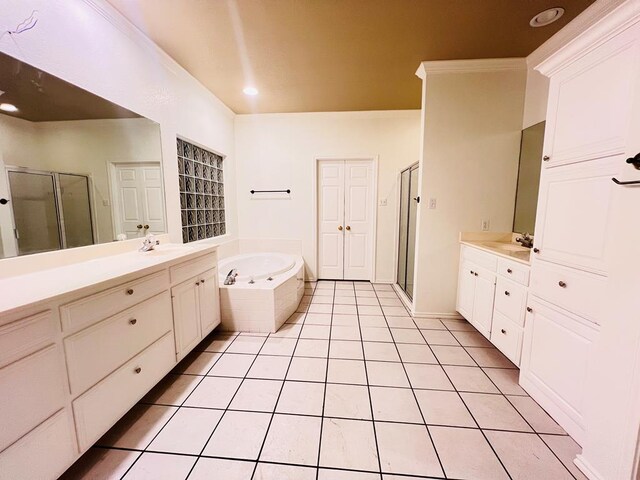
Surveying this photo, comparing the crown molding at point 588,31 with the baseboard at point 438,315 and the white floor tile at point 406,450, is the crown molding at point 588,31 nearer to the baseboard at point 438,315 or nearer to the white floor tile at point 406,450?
the white floor tile at point 406,450

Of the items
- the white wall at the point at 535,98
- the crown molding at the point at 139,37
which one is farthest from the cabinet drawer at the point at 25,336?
the white wall at the point at 535,98

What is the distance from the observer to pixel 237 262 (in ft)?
11.3

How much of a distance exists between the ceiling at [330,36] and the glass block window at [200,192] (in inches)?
32.4

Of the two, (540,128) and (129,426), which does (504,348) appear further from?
(129,426)

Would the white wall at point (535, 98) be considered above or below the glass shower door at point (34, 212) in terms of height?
above

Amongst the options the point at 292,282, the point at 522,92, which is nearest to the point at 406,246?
the point at 292,282

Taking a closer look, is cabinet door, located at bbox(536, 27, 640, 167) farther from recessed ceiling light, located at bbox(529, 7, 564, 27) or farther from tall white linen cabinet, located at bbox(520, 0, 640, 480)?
recessed ceiling light, located at bbox(529, 7, 564, 27)

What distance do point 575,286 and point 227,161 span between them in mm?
3749

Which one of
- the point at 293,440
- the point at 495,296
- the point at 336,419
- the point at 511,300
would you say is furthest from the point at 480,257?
the point at 293,440

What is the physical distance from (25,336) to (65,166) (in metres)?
1.08

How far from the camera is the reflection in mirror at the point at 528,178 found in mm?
2158

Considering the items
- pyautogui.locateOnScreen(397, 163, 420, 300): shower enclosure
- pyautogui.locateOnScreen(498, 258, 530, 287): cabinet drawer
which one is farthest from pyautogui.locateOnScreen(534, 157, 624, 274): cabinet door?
pyautogui.locateOnScreen(397, 163, 420, 300): shower enclosure

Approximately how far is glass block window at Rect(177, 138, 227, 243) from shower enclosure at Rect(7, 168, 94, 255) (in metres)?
1.01

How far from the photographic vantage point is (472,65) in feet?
7.66
